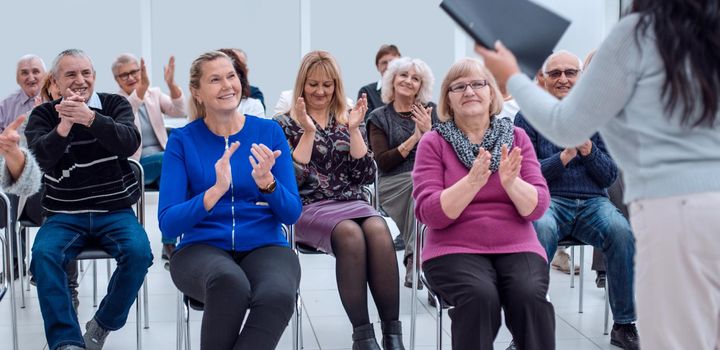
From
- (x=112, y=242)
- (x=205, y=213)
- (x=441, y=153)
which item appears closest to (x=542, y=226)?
(x=441, y=153)

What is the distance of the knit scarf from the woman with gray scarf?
42.7 inches

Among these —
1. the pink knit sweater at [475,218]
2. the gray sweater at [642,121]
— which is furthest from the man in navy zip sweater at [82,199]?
the gray sweater at [642,121]

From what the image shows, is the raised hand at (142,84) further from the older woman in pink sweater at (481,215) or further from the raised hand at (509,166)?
the raised hand at (509,166)

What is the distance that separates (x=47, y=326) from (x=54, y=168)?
587mm

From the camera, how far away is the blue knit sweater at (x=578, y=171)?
323 centimetres

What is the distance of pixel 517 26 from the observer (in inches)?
69.2

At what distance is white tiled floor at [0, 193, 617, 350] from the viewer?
3.31m

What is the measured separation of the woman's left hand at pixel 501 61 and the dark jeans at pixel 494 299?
3.20ft

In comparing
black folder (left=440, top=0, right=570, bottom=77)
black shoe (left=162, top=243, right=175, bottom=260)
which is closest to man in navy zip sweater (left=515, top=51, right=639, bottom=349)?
black folder (left=440, top=0, right=570, bottom=77)

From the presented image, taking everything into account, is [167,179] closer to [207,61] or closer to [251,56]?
[207,61]

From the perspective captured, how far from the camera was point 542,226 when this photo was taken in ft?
10.3

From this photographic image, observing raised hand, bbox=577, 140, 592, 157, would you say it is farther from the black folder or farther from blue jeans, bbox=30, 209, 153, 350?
blue jeans, bbox=30, 209, 153, 350

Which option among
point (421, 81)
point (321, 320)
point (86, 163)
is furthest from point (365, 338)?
Answer: point (421, 81)

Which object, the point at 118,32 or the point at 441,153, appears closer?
the point at 441,153
